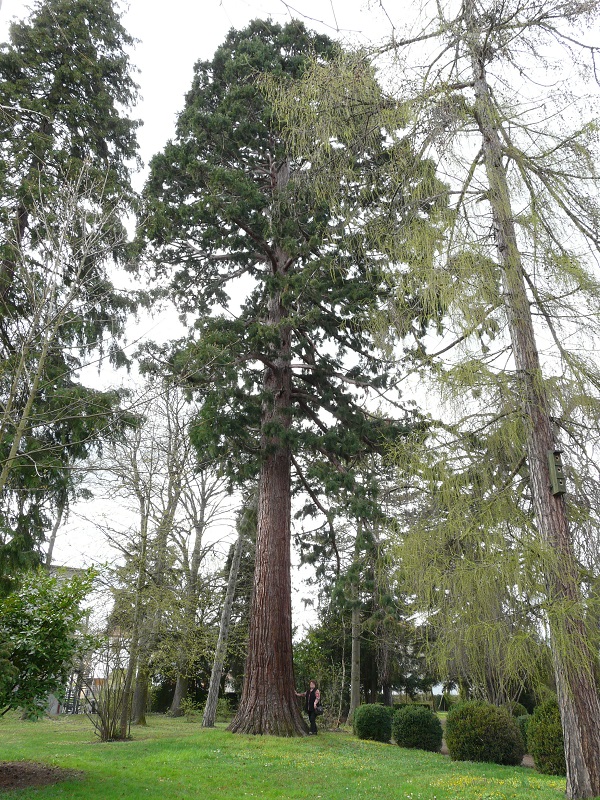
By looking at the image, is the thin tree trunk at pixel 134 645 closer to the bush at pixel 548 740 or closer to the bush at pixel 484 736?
the bush at pixel 484 736

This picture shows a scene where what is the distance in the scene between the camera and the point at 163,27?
2.89 m

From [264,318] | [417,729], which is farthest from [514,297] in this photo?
[417,729]

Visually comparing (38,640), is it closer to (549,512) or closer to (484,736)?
(549,512)

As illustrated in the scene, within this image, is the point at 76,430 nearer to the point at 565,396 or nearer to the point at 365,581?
the point at 365,581

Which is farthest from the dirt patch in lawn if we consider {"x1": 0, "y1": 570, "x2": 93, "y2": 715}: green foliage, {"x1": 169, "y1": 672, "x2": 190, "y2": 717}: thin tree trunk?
{"x1": 169, "y1": 672, "x2": 190, "y2": 717}: thin tree trunk

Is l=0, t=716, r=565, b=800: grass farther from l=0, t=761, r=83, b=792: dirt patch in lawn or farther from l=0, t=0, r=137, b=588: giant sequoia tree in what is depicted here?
l=0, t=0, r=137, b=588: giant sequoia tree

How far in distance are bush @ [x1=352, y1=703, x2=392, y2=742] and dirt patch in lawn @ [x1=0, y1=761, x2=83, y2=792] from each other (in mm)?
9028

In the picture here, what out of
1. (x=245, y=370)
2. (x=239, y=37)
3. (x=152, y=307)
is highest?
(x=239, y=37)

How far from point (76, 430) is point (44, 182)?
4559 millimetres

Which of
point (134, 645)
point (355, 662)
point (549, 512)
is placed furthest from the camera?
point (355, 662)

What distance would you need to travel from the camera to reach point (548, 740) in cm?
841

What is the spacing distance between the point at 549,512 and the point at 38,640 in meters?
5.56

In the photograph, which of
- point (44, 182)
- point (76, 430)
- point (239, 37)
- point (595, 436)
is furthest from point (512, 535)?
point (239, 37)

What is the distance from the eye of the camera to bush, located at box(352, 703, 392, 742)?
46.3 ft
